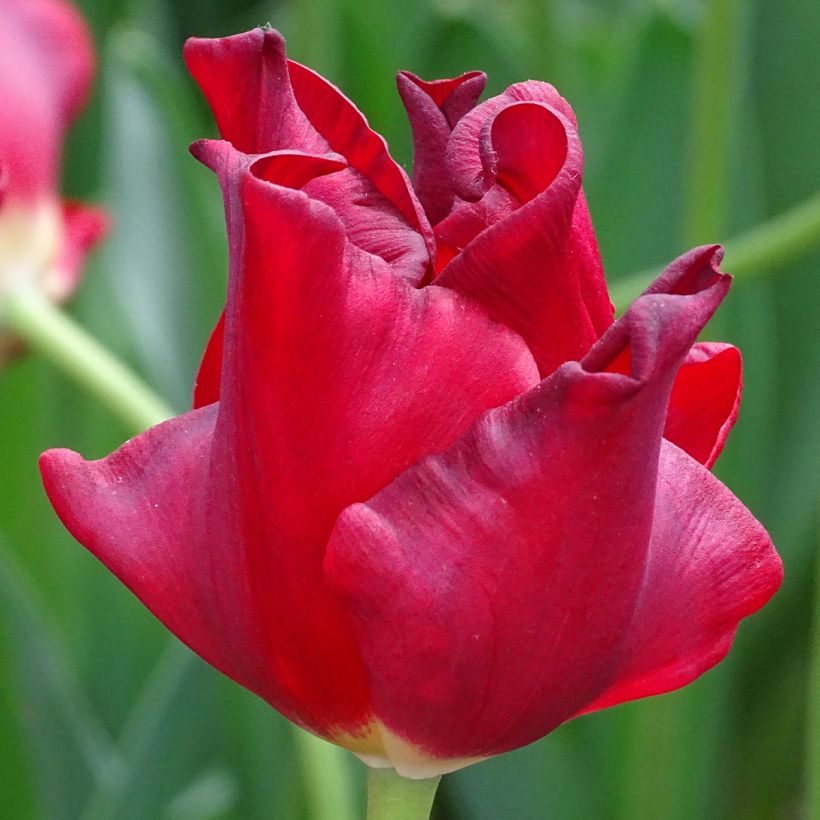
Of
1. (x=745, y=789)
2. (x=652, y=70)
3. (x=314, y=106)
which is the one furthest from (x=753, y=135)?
(x=314, y=106)

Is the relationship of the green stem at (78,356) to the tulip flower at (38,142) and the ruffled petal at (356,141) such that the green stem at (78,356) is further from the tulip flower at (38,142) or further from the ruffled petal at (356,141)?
the ruffled petal at (356,141)

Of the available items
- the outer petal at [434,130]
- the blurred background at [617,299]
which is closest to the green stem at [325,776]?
the blurred background at [617,299]

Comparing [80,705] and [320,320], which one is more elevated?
[320,320]

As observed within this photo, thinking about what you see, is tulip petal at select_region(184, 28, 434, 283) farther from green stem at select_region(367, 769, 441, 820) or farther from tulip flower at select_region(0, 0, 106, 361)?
tulip flower at select_region(0, 0, 106, 361)

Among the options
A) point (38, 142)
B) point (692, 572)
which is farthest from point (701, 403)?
point (38, 142)

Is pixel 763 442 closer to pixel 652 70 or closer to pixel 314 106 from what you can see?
pixel 652 70

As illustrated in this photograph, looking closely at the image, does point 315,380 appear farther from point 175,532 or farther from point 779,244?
point 779,244
